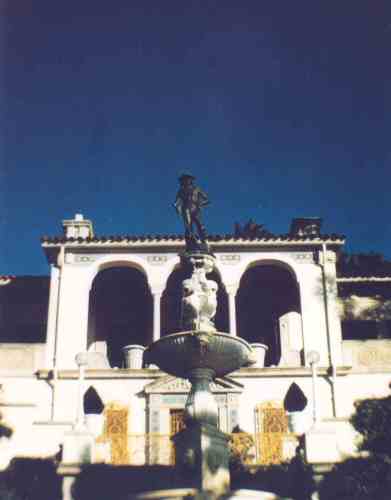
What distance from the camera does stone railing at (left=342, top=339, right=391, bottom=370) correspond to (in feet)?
68.4

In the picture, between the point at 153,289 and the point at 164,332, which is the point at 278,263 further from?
the point at 164,332

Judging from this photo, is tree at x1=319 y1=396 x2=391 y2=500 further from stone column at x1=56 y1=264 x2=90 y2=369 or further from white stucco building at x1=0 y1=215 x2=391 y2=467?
stone column at x1=56 y1=264 x2=90 y2=369

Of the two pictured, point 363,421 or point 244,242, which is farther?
point 244,242

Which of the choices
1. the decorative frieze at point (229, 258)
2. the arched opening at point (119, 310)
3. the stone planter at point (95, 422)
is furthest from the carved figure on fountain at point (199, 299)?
the arched opening at point (119, 310)

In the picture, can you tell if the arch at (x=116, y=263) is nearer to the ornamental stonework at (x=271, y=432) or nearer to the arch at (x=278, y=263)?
the arch at (x=278, y=263)

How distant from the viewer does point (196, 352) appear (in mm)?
11078

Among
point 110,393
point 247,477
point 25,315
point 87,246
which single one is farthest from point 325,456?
point 25,315

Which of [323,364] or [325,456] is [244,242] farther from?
[325,456]

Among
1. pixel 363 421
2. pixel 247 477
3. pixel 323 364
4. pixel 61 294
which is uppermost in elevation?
pixel 61 294

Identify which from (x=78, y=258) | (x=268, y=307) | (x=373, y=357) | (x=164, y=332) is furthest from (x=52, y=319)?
(x=373, y=357)

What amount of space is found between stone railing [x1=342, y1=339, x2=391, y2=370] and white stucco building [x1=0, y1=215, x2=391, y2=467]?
0.03 m

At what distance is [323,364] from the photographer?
69.4 ft

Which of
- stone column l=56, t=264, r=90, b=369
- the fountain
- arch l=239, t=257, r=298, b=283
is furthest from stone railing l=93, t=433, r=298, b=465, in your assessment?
arch l=239, t=257, r=298, b=283

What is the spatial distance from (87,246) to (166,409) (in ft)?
20.1
